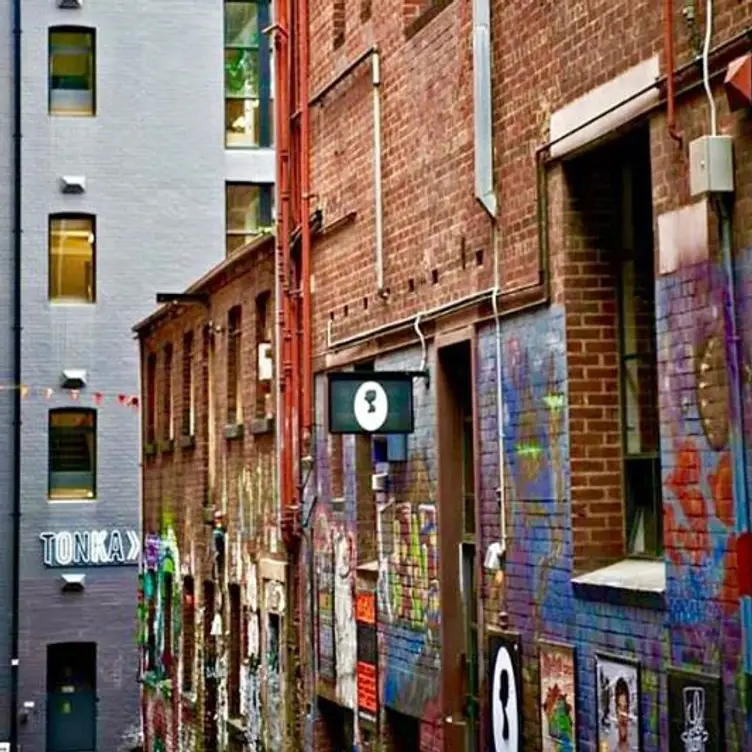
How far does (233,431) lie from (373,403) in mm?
8117

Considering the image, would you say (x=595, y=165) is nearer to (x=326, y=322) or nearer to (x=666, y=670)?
(x=666, y=670)

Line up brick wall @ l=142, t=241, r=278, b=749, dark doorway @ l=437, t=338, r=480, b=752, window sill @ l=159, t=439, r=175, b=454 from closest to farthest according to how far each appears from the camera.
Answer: dark doorway @ l=437, t=338, r=480, b=752
brick wall @ l=142, t=241, r=278, b=749
window sill @ l=159, t=439, r=175, b=454

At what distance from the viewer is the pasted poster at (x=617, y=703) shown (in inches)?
423

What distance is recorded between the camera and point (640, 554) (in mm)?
11430

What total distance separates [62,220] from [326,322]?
759 inches

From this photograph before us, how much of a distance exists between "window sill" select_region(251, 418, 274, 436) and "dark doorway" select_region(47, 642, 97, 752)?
1543cm

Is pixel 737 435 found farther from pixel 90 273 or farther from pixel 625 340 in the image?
pixel 90 273

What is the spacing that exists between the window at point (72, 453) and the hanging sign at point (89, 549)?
0.77 m

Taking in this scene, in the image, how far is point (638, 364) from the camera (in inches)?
456

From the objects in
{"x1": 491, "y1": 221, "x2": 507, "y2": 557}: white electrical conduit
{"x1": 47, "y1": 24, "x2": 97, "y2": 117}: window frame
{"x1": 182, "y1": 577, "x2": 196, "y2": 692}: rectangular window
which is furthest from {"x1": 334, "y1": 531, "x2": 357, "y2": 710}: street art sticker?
{"x1": 47, "y1": 24, "x2": 97, "y2": 117}: window frame

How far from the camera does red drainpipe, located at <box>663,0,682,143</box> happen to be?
10086 mm

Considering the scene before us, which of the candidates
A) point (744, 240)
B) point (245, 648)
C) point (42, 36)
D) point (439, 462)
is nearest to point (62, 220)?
point (42, 36)

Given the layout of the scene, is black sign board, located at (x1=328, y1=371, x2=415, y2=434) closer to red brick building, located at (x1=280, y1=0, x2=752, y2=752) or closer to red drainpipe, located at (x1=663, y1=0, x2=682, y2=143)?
red brick building, located at (x1=280, y1=0, x2=752, y2=752)

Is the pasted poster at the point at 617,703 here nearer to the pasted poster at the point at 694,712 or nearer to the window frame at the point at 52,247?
the pasted poster at the point at 694,712
